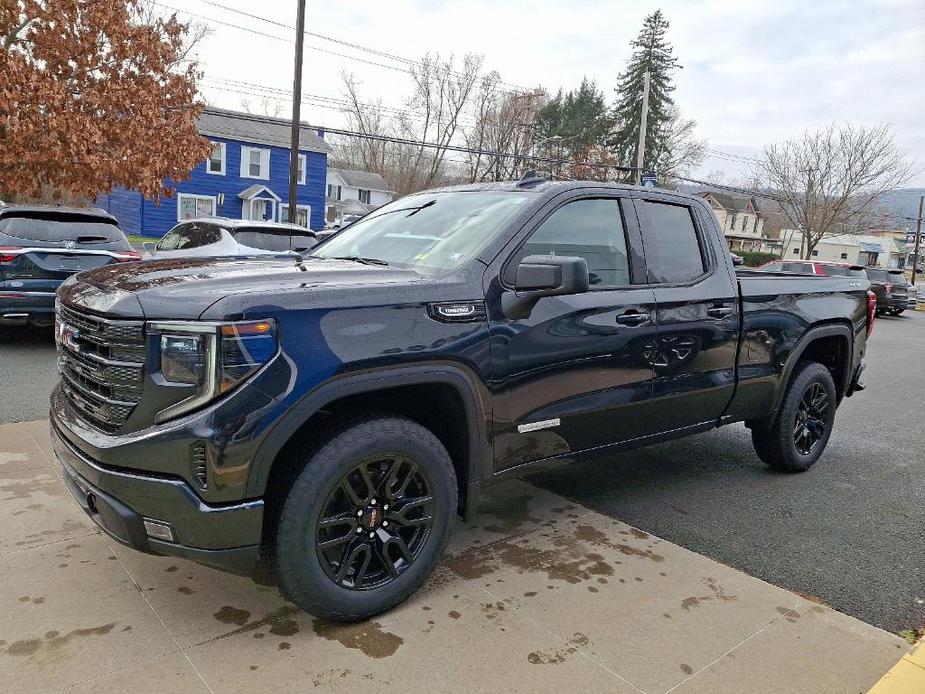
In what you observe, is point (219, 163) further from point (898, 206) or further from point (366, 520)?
point (898, 206)

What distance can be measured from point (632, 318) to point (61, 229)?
290 inches

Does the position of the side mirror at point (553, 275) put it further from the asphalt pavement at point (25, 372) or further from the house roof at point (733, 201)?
the house roof at point (733, 201)

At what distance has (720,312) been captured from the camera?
4.18 m

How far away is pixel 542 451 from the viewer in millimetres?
3432

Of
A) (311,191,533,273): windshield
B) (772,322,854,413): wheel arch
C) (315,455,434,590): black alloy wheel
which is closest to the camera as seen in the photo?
(315,455,434,590): black alloy wheel

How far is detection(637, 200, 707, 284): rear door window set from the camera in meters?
3.97

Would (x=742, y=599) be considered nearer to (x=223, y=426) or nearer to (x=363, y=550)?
(x=363, y=550)

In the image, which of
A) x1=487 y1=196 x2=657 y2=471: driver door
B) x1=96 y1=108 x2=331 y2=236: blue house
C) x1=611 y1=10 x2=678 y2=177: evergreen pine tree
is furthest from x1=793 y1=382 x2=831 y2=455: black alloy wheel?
x1=611 y1=10 x2=678 y2=177: evergreen pine tree

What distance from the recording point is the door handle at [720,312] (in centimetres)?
413

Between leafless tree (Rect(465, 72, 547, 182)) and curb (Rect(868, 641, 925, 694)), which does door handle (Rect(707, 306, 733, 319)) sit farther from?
leafless tree (Rect(465, 72, 547, 182))

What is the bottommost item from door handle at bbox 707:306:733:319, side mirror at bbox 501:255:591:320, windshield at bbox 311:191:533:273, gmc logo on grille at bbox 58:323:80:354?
gmc logo on grille at bbox 58:323:80:354

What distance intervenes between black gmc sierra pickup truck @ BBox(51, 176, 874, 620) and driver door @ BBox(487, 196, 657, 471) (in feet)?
0.04

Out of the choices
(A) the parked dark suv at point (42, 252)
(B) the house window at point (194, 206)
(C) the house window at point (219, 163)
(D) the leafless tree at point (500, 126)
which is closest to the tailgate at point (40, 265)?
(A) the parked dark suv at point (42, 252)

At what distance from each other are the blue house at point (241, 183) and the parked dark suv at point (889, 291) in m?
23.8
